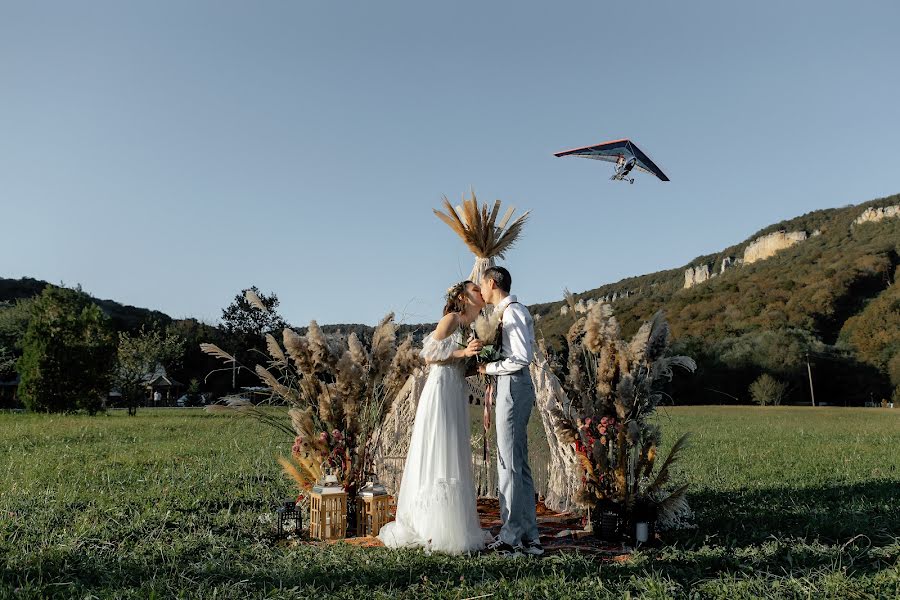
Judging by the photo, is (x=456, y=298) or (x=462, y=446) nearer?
(x=462, y=446)

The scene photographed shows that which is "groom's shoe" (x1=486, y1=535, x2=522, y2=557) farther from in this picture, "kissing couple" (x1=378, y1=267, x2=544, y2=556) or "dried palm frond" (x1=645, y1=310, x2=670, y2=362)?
"dried palm frond" (x1=645, y1=310, x2=670, y2=362)

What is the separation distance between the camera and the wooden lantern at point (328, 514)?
557cm

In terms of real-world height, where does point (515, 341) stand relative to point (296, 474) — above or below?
above

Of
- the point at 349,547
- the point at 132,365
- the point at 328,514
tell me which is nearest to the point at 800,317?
the point at 132,365

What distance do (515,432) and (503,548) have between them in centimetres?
84

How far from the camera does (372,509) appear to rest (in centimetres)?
565

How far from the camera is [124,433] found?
14.1 meters

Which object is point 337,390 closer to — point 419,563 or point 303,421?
point 303,421

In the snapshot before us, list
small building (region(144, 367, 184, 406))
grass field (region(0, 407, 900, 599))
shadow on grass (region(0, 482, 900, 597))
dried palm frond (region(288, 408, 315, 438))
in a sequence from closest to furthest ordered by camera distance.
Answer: grass field (region(0, 407, 900, 599)) → shadow on grass (region(0, 482, 900, 597)) → dried palm frond (region(288, 408, 315, 438)) → small building (region(144, 367, 184, 406))

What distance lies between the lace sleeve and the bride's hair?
215mm

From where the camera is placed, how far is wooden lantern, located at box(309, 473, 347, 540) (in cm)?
557

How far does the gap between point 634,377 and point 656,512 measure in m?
1.08

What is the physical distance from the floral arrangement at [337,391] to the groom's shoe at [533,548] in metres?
1.64

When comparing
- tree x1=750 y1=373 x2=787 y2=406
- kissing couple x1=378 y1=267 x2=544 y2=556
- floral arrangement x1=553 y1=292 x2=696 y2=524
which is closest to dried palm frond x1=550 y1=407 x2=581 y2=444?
floral arrangement x1=553 y1=292 x2=696 y2=524
